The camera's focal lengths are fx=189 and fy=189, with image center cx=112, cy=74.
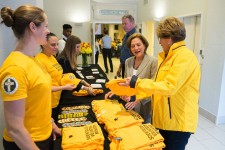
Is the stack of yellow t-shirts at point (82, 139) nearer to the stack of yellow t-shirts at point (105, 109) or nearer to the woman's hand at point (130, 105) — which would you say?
the stack of yellow t-shirts at point (105, 109)

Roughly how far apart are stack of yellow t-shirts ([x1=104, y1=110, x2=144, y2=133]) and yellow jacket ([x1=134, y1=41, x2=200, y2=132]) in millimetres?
206

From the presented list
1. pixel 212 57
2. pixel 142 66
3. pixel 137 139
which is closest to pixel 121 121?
pixel 137 139

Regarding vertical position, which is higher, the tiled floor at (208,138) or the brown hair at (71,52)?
the brown hair at (71,52)

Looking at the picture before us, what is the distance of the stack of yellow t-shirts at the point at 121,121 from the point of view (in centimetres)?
130

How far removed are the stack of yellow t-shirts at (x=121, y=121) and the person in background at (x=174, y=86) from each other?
0.72 feet

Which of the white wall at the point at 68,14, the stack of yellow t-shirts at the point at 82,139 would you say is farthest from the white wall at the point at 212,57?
the white wall at the point at 68,14

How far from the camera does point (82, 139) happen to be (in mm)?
1156

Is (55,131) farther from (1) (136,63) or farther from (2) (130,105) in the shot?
(1) (136,63)

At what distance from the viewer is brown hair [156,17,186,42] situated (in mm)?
1326

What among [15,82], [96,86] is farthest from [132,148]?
[96,86]

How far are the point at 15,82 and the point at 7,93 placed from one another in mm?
58

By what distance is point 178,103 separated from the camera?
54.8 inches

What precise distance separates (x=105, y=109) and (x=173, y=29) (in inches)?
32.8

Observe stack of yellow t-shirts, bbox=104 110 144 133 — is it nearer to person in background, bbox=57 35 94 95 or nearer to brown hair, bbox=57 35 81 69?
person in background, bbox=57 35 94 95
